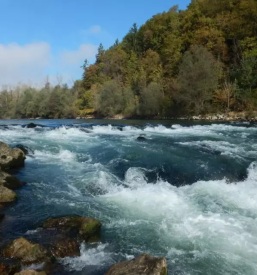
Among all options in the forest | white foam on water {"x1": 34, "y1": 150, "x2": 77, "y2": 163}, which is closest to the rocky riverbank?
white foam on water {"x1": 34, "y1": 150, "x2": 77, "y2": 163}

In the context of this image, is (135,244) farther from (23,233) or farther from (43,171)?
(43,171)

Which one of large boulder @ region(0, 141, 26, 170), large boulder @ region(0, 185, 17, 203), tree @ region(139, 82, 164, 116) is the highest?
tree @ region(139, 82, 164, 116)

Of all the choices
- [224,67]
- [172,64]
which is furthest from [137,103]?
[224,67]

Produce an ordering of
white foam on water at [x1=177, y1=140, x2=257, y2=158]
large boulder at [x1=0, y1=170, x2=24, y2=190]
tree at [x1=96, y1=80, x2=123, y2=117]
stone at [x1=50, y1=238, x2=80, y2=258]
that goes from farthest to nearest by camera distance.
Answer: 1. tree at [x1=96, y1=80, x2=123, y2=117]
2. white foam on water at [x1=177, y1=140, x2=257, y2=158]
3. large boulder at [x1=0, y1=170, x2=24, y2=190]
4. stone at [x1=50, y1=238, x2=80, y2=258]

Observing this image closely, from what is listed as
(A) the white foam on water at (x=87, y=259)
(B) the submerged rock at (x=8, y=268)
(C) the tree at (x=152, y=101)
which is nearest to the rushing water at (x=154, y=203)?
(A) the white foam on water at (x=87, y=259)

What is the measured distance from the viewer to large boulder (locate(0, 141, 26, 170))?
10699 millimetres

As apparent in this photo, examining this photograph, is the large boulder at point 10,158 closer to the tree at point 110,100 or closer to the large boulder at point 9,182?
the large boulder at point 9,182

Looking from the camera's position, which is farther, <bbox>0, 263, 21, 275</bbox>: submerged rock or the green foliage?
the green foliage

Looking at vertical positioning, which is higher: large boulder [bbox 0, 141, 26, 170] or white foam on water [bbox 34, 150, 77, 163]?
large boulder [bbox 0, 141, 26, 170]

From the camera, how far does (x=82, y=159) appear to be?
42.2ft

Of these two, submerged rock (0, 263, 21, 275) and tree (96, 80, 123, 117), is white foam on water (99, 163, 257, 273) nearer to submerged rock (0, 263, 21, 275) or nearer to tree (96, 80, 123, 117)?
submerged rock (0, 263, 21, 275)

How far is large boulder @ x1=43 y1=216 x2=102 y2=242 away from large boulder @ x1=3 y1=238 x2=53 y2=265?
38.5 inches

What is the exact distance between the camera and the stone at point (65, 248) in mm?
5070

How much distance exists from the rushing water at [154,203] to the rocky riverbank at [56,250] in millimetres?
234
